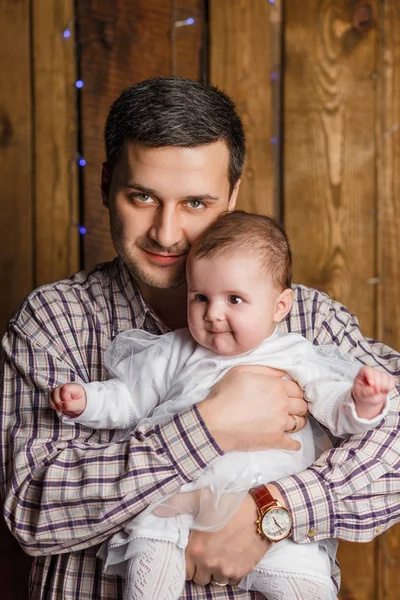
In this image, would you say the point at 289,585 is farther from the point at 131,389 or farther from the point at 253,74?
the point at 253,74

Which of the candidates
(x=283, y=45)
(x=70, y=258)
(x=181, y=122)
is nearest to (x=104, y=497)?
(x=181, y=122)

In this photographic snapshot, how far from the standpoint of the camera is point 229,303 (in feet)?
5.57

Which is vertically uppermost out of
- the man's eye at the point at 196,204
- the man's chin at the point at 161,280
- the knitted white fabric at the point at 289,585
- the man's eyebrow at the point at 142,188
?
the man's eyebrow at the point at 142,188

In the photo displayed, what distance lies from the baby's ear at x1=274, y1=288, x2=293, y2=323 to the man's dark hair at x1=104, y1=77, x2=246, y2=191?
15.1 inches

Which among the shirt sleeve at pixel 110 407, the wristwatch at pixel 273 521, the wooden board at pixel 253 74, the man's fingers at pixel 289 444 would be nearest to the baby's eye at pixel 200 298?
the shirt sleeve at pixel 110 407

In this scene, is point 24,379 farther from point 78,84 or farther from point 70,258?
point 78,84

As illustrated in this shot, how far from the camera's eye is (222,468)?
162 cm

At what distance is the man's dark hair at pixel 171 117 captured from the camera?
1.83m

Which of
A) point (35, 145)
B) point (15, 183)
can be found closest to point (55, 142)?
point (35, 145)

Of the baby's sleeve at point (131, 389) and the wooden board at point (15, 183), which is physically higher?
the wooden board at point (15, 183)

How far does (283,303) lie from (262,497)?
424mm

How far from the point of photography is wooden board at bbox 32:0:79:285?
2.56 meters

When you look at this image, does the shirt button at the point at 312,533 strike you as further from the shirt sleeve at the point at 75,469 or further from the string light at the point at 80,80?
the string light at the point at 80,80

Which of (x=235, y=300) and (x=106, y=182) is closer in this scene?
(x=235, y=300)
